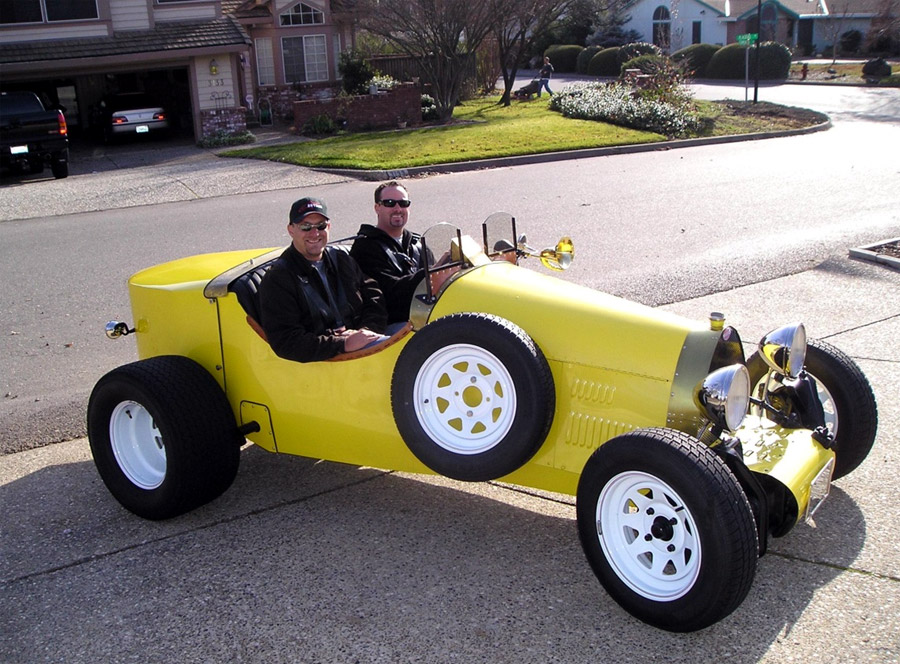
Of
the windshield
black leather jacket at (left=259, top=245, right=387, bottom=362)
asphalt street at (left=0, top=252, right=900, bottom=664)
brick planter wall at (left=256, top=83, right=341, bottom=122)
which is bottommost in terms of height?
asphalt street at (left=0, top=252, right=900, bottom=664)

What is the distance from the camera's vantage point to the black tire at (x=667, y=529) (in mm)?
3053

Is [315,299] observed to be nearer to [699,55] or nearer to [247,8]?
[247,8]

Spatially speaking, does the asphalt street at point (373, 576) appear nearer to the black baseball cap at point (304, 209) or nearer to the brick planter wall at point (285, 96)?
the black baseball cap at point (304, 209)

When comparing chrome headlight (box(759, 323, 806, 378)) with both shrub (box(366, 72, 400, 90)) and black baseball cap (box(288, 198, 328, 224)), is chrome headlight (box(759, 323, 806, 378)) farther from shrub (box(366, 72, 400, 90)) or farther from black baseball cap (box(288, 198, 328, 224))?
shrub (box(366, 72, 400, 90))

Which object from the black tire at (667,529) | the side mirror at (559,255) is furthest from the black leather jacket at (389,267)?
the black tire at (667,529)

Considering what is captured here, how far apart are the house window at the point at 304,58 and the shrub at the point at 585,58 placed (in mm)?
21398

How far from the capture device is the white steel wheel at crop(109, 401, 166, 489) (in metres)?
4.41

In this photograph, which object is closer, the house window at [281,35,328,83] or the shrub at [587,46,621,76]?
the house window at [281,35,328,83]

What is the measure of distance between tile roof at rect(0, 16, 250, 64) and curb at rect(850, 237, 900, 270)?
57.3 ft

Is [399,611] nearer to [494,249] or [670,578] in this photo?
[670,578]

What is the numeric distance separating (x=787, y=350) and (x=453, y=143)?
51.6 feet

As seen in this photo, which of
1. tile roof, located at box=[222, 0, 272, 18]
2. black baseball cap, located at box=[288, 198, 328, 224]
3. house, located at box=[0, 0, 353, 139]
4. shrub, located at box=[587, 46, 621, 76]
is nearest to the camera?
black baseball cap, located at box=[288, 198, 328, 224]

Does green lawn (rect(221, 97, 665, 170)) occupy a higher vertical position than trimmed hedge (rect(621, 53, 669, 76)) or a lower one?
lower

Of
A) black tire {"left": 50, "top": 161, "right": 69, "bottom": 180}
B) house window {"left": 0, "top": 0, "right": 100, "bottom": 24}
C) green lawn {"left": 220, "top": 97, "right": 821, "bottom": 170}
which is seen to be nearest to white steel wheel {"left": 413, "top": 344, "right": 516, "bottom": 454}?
green lawn {"left": 220, "top": 97, "right": 821, "bottom": 170}
